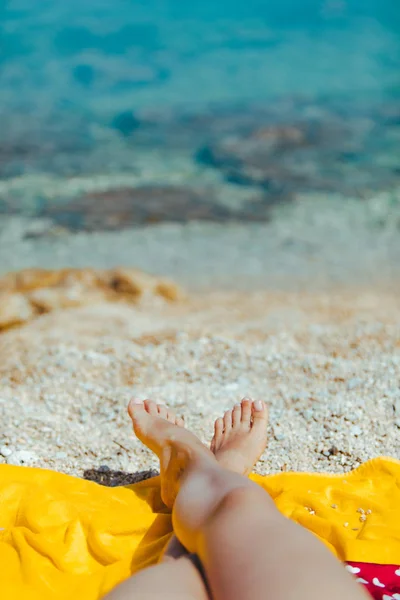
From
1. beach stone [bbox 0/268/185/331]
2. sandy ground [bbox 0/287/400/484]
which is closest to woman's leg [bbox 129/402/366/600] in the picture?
sandy ground [bbox 0/287/400/484]

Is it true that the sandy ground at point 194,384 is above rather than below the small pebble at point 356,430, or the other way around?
below

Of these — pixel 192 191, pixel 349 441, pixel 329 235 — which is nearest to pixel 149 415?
pixel 349 441

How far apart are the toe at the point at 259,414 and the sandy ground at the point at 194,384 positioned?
0.79ft

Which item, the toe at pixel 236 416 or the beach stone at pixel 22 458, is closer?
the toe at pixel 236 416

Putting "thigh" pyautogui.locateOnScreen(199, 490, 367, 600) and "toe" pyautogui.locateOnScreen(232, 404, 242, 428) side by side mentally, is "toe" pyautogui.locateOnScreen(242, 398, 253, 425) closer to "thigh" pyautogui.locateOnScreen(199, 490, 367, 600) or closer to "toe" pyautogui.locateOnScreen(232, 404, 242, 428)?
"toe" pyautogui.locateOnScreen(232, 404, 242, 428)

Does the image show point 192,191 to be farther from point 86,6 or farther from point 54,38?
point 86,6

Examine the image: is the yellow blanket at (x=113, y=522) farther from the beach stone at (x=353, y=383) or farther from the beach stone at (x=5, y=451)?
the beach stone at (x=353, y=383)

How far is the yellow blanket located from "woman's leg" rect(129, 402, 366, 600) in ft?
0.77

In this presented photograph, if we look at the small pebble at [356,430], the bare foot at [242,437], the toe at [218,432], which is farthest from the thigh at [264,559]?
the small pebble at [356,430]

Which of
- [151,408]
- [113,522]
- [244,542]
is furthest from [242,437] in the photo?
[244,542]

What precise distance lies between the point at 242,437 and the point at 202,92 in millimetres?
12046

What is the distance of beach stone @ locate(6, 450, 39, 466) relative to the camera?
8.87ft

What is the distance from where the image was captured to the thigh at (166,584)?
1519mm

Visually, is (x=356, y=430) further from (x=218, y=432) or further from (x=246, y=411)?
(x=218, y=432)
